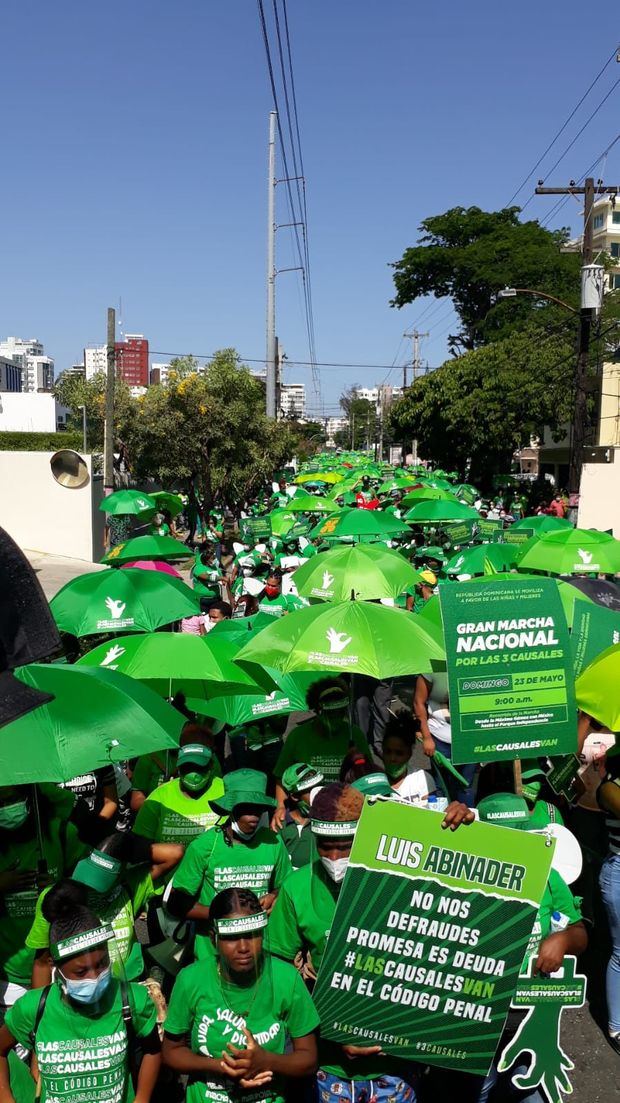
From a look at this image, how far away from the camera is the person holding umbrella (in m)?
3.93

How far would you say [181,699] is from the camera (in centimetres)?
630

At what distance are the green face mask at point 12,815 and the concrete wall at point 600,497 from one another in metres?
24.4

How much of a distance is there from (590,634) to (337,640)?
1655 millimetres

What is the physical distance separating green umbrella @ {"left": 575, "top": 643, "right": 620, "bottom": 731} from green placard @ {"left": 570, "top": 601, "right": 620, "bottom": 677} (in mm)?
950

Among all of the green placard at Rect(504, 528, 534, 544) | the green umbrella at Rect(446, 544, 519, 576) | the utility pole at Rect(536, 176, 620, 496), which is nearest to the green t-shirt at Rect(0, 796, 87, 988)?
the green umbrella at Rect(446, 544, 519, 576)

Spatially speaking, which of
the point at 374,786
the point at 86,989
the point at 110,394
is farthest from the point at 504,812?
the point at 110,394

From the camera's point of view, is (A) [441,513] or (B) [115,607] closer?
(B) [115,607]

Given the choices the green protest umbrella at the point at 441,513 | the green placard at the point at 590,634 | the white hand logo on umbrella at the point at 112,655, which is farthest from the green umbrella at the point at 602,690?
the green protest umbrella at the point at 441,513

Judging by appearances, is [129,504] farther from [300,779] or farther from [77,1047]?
[77,1047]

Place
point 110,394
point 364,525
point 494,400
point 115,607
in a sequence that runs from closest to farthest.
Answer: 1. point 115,607
2. point 364,525
3. point 110,394
4. point 494,400

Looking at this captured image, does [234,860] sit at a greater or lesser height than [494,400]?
lesser

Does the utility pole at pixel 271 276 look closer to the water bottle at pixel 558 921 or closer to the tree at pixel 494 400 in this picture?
the tree at pixel 494 400

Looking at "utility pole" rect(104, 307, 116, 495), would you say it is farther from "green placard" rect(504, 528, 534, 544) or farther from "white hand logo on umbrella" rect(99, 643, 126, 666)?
"white hand logo on umbrella" rect(99, 643, 126, 666)

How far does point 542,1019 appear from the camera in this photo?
3414 millimetres
